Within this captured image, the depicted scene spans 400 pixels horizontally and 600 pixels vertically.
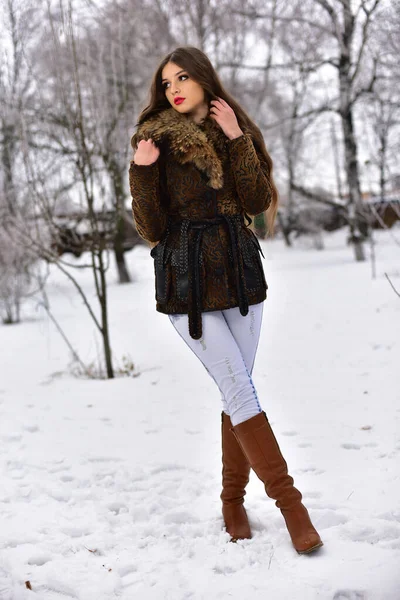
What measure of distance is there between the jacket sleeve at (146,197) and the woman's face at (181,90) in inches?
9.9

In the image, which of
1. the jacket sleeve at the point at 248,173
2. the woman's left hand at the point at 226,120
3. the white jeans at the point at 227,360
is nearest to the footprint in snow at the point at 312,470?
the white jeans at the point at 227,360

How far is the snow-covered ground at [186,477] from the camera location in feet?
6.12

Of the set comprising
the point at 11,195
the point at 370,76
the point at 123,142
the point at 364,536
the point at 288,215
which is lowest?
the point at 288,215

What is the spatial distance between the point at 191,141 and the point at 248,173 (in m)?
0.22

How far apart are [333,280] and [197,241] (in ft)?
31.2

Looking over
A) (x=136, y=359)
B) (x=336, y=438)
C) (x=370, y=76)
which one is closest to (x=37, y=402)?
(x=136, y=359)

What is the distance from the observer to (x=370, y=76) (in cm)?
1225

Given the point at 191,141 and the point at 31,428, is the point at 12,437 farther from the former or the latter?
the point at 191,141

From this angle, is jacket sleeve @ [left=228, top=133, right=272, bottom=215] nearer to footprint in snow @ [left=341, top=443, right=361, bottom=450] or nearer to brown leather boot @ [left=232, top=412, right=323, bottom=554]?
brown leather boot @ [left=232, top=412, right=323, bottom=554]

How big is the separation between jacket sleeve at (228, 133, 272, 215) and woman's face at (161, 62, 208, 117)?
0.75 feet

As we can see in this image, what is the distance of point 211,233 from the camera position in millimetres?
2035

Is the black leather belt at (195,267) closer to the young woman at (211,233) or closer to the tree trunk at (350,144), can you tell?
the young woman at (211,233)

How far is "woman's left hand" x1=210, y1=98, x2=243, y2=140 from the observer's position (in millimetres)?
2027

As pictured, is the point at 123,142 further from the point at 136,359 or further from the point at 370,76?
the point at 370,76
